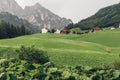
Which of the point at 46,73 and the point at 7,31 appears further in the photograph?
the point at 7,31

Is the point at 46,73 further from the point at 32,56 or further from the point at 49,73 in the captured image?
the point at 32,56

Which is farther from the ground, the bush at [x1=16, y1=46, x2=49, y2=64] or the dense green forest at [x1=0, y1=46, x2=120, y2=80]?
the dense green forest at [x1=0, y1=46, x2=120, y2=80]

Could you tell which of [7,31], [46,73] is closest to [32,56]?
[46,73]

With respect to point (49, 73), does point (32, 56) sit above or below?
below

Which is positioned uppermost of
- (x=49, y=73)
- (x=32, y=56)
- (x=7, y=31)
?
(x=49, y=73)

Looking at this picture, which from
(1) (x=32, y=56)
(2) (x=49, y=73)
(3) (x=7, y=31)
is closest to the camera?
(2) (x=49, y=73)

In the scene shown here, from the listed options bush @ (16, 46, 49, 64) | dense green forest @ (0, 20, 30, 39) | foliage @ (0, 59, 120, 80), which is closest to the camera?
foliage @ (0, 59, 120, 80)

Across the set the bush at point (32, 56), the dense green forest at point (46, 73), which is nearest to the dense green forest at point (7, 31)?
the bush at point (32, 56)

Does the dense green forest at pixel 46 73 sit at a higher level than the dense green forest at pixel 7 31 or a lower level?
higher

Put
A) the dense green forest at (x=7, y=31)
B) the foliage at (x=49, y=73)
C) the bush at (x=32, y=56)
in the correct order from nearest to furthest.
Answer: the foliage at (x=49, y=73) → the bush at (x=32, y=56) → the dense green forest at (x=7, y=31)

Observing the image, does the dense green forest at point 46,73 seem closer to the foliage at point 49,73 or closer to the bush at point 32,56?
the foliage at point 49,73

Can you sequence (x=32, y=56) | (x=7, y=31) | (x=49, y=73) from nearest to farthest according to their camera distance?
(x=49, y=73) < (x=32, y=56) < (x=7, y=31)

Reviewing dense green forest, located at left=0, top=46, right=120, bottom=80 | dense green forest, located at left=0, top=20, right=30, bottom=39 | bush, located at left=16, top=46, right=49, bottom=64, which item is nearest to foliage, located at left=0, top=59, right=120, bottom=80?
dense green forest, located at left=0, top=46, right=120, bottom=80

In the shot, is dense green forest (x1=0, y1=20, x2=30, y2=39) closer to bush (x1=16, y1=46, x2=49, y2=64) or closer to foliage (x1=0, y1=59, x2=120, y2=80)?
bush (x1=16, y1=46, x2=49, y2=64)
